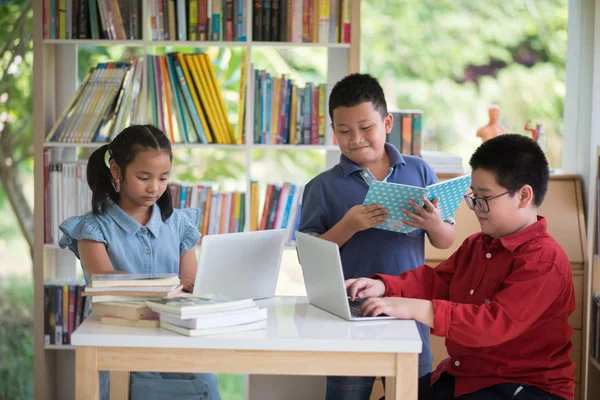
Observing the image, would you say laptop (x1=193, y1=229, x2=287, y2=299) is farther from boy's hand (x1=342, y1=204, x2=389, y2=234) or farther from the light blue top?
the light blue top

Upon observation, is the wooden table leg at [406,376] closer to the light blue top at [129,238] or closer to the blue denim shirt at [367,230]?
the blue denim shirt at [367,230]

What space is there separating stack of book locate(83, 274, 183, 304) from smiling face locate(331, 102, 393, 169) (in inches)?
28.3

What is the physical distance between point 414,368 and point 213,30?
202cm

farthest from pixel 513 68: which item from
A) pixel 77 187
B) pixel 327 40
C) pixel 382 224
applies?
pixel 382 224

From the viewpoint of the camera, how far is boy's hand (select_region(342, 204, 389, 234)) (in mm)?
2160

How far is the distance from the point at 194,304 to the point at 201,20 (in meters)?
1.86

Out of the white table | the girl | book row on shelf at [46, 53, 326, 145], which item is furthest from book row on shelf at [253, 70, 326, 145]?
the white table

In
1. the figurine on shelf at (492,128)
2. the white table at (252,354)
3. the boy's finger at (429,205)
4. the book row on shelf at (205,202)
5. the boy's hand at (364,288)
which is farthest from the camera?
the figurine on shelf at (492,128)

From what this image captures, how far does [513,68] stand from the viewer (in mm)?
6457

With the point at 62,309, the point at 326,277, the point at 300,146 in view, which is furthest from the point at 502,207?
the point at 62,309

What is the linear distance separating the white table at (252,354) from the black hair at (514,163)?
1.67 ft

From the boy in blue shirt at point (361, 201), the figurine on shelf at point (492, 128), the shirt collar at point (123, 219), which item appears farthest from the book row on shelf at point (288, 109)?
the shirt collar at point (123, 219)

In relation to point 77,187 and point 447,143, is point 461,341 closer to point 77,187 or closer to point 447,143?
point 77,187

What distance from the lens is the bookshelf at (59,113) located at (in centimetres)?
329
